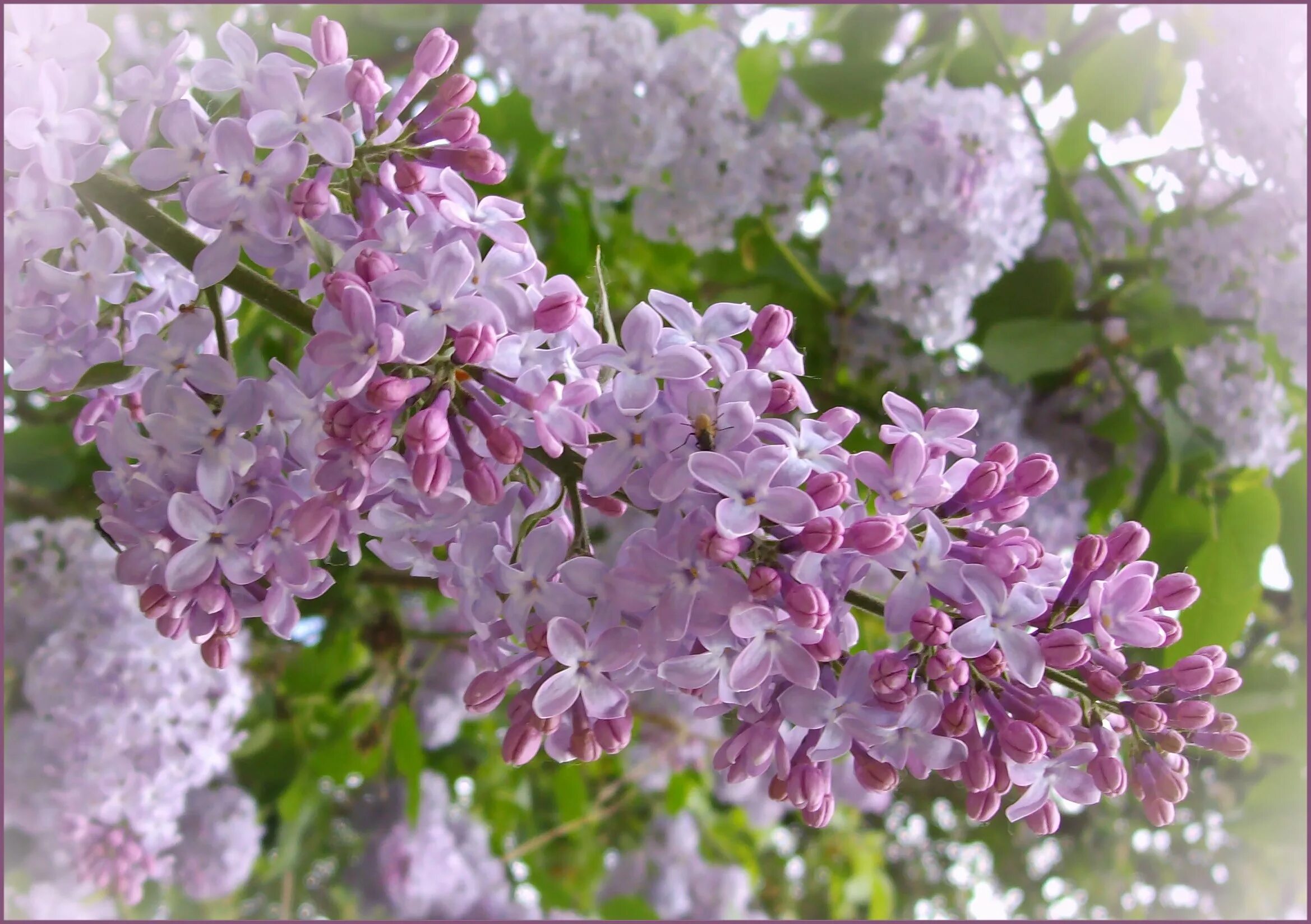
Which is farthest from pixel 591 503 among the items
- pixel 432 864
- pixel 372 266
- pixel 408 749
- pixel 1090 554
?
pixel 432 864

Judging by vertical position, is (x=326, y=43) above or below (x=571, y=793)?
above

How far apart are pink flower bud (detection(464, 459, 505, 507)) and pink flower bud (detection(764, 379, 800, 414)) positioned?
17 centimetres

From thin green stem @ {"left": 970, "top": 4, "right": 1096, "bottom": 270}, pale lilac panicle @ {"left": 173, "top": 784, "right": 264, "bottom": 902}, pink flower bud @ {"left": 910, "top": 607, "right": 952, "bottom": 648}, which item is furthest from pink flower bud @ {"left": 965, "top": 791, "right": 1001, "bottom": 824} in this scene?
pale lilac panicle @ {"left": 173, "top": 784, "right": 264, "bottom": 902}

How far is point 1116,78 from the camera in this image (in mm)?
1434

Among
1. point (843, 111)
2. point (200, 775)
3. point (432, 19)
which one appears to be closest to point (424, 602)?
point (200, 775)

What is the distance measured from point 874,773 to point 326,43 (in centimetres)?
57

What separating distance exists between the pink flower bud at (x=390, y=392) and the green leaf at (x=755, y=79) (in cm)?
100

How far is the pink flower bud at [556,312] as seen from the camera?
588 mm

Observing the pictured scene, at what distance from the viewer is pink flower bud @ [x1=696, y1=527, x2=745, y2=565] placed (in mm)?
539

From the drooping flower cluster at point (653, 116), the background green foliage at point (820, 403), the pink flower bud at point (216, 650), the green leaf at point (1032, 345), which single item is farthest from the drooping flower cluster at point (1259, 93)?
the pink flower bud at point (216, 650)

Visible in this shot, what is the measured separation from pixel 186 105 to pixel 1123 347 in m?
1.23

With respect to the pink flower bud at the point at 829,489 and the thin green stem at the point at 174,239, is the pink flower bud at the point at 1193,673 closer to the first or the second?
the pink flower bud at the point at 829,489

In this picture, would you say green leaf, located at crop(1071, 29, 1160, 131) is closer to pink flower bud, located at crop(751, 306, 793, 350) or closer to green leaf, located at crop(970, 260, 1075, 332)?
green leaf, located at crop(970, 260, 1075, 332)

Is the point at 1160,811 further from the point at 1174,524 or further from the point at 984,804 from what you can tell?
the point at 1174,524
